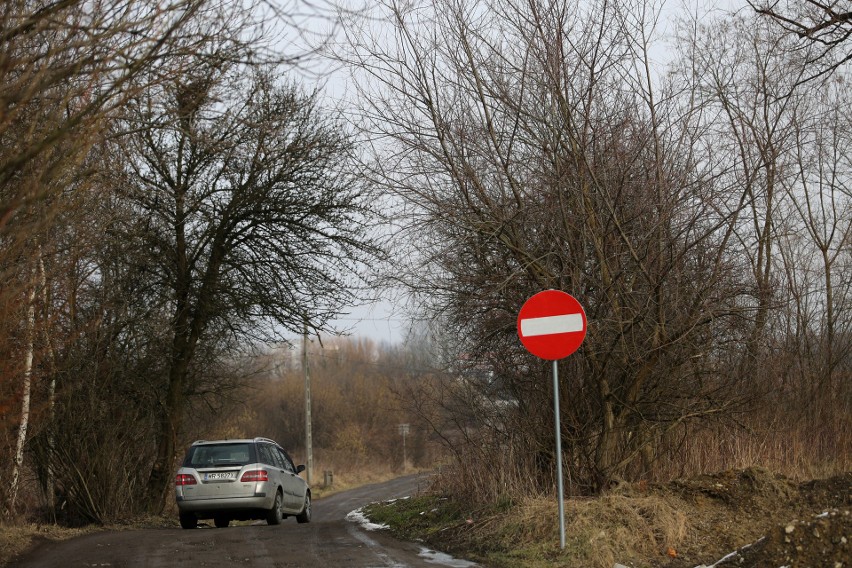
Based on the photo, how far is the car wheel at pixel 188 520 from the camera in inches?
638

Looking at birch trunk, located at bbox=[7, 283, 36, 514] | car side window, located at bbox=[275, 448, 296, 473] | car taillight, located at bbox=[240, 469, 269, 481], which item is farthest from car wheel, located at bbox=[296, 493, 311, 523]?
birch trunk, located at bbox=[7, 283, 36, 514]

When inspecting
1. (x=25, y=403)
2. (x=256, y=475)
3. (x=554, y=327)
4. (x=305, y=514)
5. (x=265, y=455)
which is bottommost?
(x=305, y=514)

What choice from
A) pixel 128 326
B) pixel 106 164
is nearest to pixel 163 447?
pixel 128 326

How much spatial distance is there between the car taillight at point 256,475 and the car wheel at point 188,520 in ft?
4.18

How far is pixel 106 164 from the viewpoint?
12484mm

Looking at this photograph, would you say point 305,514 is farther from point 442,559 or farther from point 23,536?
point 442,559

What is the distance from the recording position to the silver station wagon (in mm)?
15820

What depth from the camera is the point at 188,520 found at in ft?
53.5

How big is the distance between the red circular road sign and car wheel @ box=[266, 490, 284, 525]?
8.68 meters

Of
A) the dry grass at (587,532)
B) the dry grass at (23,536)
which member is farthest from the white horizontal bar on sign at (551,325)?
the dry grass at (23,536)

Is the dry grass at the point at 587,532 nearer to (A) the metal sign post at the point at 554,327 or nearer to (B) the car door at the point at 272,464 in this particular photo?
(A) the metal sign post at the point at 554,327

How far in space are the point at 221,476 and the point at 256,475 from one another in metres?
0.59

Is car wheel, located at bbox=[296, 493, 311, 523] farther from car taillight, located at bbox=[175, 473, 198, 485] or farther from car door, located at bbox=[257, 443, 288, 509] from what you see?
car taillight, located at bbox=[175, 473, 198, 485]

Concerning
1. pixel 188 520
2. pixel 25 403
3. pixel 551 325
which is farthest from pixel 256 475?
pixel 551 325
